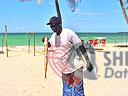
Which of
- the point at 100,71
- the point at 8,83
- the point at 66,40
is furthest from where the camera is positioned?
the point at 100,71

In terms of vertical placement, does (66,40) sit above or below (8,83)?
above

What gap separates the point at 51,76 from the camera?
474 inches

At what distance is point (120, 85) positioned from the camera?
9.71 m

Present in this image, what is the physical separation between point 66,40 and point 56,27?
0.22m

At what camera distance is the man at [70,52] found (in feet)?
17.7

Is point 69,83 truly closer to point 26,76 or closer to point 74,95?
point 74,95

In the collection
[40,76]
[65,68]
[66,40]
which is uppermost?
[66,40]

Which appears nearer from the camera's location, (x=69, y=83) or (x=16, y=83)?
(x=69, y=83)

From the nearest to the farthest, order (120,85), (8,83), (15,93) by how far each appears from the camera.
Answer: (15,93) → (120,85) → (8,83)

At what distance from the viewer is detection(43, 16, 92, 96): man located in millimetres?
5395

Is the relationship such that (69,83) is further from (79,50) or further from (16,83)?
(16,83)

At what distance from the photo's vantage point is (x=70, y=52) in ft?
17.8

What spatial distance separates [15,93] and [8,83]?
1692 mm

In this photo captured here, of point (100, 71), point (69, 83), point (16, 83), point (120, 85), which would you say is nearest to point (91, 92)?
point (120, 85)
